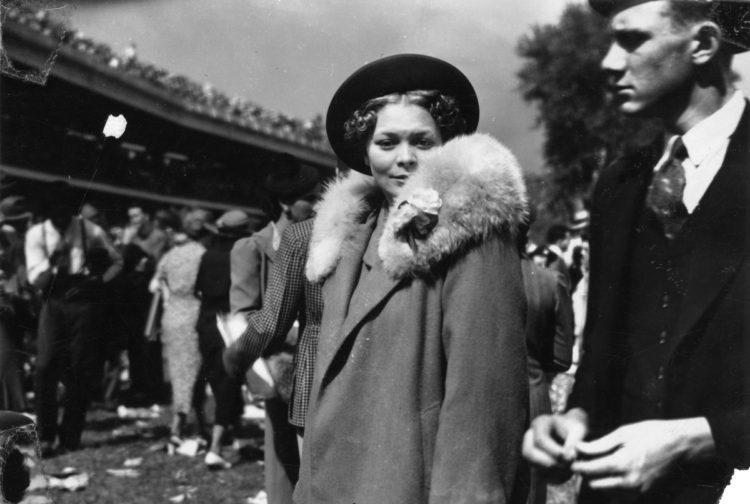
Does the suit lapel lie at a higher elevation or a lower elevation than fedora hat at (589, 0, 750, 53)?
lower

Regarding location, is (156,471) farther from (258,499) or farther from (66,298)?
(66,298)

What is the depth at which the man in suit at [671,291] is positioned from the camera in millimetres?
2061

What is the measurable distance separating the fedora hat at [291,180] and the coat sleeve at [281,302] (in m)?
1.03

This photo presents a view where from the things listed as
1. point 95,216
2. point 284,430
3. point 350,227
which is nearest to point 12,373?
point 95,216

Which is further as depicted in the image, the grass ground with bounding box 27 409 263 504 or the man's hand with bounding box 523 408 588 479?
the grass ground with bounding box 27 409 263 504

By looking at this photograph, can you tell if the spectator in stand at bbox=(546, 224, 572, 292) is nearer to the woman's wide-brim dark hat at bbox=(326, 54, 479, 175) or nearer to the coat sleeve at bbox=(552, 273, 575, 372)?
the coat sleeve at bbox=(552, 273, 575, 372)

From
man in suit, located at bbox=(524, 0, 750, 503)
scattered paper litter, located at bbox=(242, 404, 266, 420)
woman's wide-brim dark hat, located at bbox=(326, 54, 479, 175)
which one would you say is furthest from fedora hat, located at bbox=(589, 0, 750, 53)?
scattered paper litter, located at bbox=(242, 404, 266, 420)

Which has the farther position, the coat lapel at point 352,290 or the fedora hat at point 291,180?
the fedora hat at point 291,180

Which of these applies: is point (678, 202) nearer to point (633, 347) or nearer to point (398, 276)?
point (633, 347)

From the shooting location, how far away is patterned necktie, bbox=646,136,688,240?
2123mm

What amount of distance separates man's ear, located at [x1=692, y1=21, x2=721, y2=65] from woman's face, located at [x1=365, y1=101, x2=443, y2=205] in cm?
71

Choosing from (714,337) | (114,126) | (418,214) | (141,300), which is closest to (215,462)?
(141,300)

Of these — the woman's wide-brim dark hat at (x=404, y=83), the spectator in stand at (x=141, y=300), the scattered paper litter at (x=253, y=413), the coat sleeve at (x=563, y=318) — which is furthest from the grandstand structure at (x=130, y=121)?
the scattered paper litter at (x=253, y=413)

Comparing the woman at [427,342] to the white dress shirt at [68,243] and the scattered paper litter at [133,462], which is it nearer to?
the white dress shirt at [68,243]
